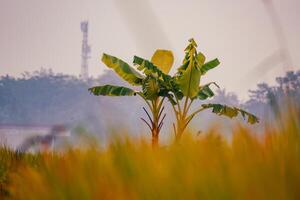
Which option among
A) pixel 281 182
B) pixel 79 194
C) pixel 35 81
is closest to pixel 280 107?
pixel 281 182

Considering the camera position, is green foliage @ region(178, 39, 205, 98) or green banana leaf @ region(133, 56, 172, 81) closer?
green foliage @ region(178, 39, 205, 98)

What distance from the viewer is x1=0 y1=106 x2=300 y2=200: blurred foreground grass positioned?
1.27 metres

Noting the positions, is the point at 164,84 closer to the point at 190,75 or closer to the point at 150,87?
the point at 150,87

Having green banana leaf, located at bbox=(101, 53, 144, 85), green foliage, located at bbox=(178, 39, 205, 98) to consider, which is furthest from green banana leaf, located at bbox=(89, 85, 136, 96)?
green foliage, located at bbox=(178, 39, 205, 98)

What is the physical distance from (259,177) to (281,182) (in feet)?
0.21

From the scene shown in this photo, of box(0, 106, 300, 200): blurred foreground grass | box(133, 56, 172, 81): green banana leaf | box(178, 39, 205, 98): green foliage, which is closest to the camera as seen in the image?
box(0, 106, 300, 200): blurred foreground grass

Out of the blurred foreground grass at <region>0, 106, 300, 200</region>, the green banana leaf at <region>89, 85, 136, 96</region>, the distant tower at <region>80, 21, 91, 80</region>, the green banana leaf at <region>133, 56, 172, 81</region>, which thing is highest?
the distant tower at <region>80, 21, 91, 80</region>

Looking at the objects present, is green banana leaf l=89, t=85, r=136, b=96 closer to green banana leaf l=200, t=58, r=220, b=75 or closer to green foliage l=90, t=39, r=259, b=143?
green foliage l=90, t=39, r=259, b=143

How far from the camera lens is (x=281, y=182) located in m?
1.22

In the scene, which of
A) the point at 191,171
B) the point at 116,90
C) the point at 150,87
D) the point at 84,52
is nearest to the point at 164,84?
the point at 150,87

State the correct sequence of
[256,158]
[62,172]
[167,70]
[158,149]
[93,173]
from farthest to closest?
1. [167,70]
2. [158,149]
3. [62,172]
4. [93,173]
5. [256,158]

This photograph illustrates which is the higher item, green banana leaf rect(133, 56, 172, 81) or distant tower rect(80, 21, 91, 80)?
distant tower rect(80, 21, 91, 80)

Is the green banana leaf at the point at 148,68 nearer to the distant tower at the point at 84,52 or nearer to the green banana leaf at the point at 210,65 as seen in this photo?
the green banana leaf at the point at 210,65

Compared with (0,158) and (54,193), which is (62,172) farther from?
(0,158)
